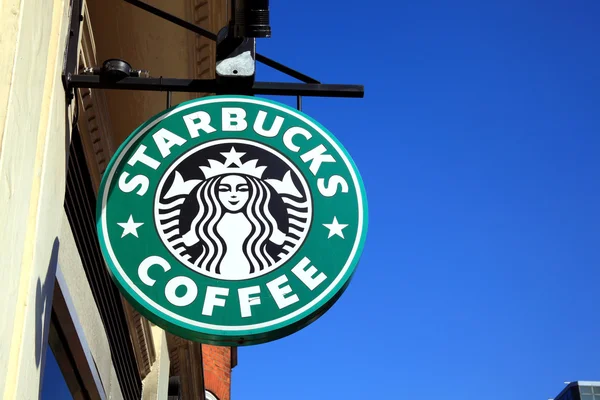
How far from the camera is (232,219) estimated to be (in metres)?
4.18

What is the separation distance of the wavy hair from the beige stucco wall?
0.83 meters

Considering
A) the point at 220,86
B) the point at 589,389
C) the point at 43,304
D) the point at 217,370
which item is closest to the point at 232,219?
the point at 220,86

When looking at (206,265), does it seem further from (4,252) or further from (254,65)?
(254,65)

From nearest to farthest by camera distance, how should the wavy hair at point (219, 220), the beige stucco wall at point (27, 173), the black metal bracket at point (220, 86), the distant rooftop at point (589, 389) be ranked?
1. the beige stucco wall at point (27, 173)
2. the wavy hair at point (219, 220)
3. the black metal bracket at point (220, 86)
4. the distant rooftop at point (589, 389)

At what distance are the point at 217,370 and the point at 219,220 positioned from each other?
52.3ft

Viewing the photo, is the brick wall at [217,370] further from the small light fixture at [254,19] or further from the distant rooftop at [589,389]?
the distant rooftop at [589,389]

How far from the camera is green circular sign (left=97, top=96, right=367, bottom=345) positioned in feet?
13.0

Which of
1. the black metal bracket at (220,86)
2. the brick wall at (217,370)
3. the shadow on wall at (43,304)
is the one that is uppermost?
the brick wall at (217,370)

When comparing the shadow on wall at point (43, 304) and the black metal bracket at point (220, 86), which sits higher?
the black metal bracket at point (220, 86)

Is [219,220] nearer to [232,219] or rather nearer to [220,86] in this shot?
[232,219]

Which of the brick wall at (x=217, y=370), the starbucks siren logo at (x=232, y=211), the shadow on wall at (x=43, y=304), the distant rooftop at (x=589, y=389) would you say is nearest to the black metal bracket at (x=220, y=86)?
the starbucks siren logo at (x=232, y=211)

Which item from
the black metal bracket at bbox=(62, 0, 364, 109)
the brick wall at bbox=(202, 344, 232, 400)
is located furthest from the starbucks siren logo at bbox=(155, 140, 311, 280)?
the brick wall at bbox=(202, 344, 232, 400)

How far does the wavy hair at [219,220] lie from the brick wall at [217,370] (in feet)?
46.7

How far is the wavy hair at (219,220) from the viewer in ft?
13.4
